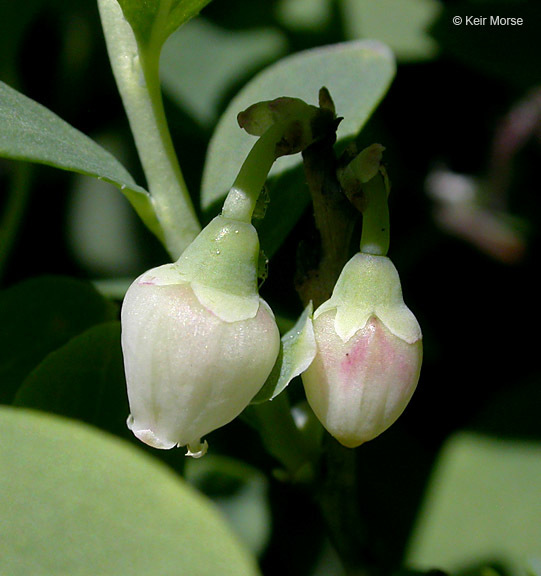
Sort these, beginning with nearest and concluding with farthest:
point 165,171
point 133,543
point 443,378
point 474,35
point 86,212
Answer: point 133,543 → point 165,171 → point 474,35 → point 443,378 → point 86,212

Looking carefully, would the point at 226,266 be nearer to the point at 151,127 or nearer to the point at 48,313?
the point at 151,127

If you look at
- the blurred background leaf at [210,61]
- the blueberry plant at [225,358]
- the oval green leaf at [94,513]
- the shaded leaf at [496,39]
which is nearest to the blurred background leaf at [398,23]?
the shaded leaf at [496,39]

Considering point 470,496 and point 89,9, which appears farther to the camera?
point 89,9

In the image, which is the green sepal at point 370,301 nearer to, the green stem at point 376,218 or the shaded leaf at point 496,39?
the green stem at point 376,218

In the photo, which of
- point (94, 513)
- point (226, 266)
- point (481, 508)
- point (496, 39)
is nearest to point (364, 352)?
point (226, 266)

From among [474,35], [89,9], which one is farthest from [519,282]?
[89,9]

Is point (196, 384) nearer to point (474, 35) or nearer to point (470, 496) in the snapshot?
point (470, 496)

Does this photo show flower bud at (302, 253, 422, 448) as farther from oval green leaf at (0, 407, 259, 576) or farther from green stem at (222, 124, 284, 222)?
oval green leaf at (0, 407, 259, 576)
